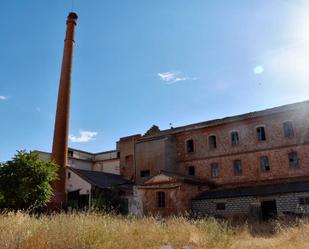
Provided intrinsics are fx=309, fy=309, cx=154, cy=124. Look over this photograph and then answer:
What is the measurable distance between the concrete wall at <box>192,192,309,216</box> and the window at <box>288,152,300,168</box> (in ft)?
11.9

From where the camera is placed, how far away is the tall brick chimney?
2766 centimetres

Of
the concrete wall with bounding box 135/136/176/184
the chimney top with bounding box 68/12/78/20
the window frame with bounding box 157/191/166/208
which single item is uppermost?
the chimney top with bounding box 68/12/78/20

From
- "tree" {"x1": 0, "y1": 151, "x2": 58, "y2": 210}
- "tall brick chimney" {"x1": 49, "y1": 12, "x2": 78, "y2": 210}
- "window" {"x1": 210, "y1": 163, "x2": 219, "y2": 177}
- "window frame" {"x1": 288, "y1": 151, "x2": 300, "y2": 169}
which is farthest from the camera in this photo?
"window" {"x1": 210, "y1": 163, "x2": 219, "y2": 177}

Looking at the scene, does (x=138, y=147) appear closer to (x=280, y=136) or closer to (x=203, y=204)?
(x=203, y=204)

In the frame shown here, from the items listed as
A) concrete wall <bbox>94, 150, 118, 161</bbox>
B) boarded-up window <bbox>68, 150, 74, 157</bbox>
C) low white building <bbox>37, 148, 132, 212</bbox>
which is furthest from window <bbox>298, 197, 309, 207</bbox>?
boarded-up window <bbox>68, 150, 74, 157</bbox>

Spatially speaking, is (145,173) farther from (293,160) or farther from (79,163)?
(293,160)

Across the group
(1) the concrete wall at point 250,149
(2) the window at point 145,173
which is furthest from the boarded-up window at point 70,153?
(1) the concrete wall at point 250,149

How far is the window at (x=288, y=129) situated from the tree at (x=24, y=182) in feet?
62.7

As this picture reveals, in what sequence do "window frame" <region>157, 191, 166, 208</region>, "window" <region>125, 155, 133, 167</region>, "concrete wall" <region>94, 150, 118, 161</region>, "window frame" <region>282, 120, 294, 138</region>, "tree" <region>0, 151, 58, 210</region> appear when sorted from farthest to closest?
"concrete wall" <region>94, 150, 118, 161</region>
"window" <region>125, 155, 133, 167</region>
"window frame" <region>282, 120, 294, 138</region>
"window frame" <region>157, 191, 166, 208</region>
"tree" <region>0, 151, 58, 210</region>

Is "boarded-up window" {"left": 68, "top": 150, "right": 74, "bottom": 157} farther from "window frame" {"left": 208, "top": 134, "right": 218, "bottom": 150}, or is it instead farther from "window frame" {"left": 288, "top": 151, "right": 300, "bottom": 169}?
"window frame" {"left": 288, "top": 151, "right": 300, "bottom": 169}

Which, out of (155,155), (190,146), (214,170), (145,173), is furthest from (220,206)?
(145,173)

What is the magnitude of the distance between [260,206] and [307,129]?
7513 millimetres

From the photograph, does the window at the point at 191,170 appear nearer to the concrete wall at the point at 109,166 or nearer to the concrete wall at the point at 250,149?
the concrete wall at the point at 250,149

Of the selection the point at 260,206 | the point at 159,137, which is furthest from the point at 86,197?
the point at 260,206
